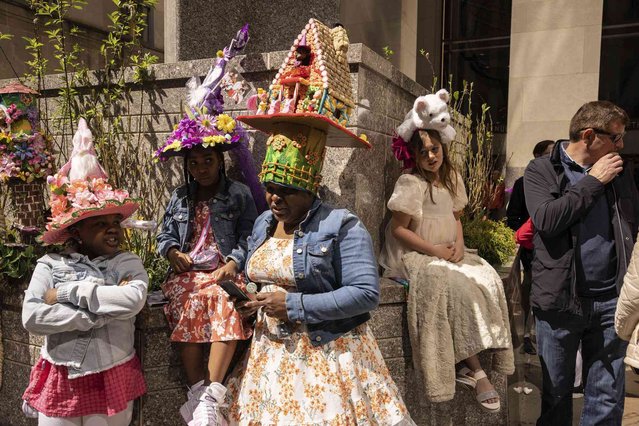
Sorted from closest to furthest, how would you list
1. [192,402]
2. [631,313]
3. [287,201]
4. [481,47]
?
[631,313]
[287,201]
[192,402]
[481,47]

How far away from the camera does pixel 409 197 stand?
3346 millimetres

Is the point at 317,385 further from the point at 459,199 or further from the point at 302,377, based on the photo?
the point at 459,199

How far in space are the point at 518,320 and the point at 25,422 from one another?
4.07 meters

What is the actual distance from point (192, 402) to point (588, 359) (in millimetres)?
2223

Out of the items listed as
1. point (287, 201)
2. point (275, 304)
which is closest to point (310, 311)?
point (275, 304)

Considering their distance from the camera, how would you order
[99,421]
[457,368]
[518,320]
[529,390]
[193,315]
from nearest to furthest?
[99,421] < [193,315] < [457,368] < [529,390] < [518,320]

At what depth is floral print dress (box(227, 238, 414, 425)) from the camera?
2285 millimetres

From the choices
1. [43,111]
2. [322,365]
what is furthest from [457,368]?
[43,111]

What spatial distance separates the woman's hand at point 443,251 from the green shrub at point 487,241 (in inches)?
62.9

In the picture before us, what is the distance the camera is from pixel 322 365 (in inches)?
91.4

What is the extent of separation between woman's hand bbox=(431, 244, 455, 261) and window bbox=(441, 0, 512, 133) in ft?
26.1

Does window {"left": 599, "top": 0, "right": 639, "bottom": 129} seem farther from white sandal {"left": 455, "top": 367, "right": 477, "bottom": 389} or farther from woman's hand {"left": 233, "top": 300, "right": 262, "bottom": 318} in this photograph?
woman's hand {"left": 233, "top": 300, "right": 262, "bottom": 318}

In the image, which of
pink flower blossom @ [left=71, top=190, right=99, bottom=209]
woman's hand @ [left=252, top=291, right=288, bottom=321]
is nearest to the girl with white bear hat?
woman's hand @ [left=252, top=291, right=288, bottom=321]

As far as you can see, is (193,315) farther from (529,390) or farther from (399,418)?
(529,390)
